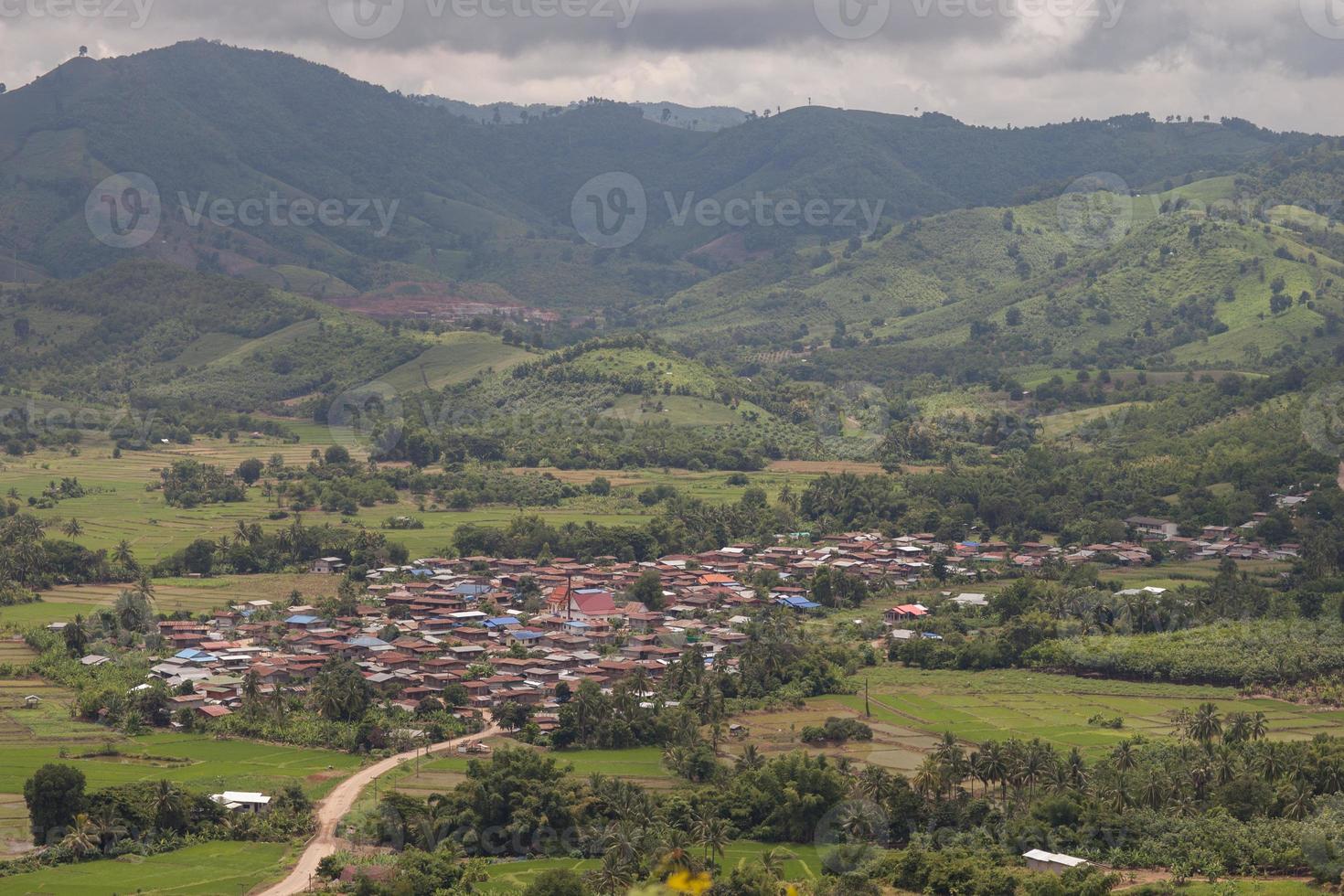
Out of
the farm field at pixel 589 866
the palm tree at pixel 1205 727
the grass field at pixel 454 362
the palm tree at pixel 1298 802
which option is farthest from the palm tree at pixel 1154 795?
the grass field at pixel 454 362

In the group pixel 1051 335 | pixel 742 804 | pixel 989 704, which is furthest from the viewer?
pixel 1051 335

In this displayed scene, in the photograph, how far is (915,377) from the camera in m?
140

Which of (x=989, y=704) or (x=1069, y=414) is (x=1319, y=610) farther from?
(x=1069, y=414)

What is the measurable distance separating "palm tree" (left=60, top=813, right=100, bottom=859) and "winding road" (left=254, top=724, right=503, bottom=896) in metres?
5.01

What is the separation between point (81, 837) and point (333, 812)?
599 centimetres

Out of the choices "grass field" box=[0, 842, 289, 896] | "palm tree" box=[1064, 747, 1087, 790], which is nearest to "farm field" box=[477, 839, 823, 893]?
"grass field" box=[0, 842, 289, 896]

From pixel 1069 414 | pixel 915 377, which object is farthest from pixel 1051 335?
pixel 1069 414

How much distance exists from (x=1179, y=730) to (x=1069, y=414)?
67595 millimetres

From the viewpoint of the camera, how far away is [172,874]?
38.5 meters

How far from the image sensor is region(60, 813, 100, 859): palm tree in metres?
39.8

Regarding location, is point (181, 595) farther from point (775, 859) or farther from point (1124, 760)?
point (1124, 760)

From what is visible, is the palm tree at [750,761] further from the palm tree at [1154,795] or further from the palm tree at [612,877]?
the palm tree at [1154,795]

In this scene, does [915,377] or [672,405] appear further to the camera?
[915,377]

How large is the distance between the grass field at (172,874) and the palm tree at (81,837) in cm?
41
